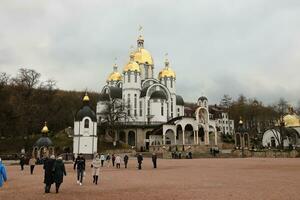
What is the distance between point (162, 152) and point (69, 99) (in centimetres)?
4405

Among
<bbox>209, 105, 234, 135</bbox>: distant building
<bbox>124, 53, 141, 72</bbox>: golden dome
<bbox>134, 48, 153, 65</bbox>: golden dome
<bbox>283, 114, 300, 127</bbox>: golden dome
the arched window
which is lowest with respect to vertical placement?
the arched window

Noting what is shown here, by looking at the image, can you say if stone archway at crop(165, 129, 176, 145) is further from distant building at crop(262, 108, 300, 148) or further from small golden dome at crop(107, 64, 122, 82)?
small golden dome at crop(107, 64, 122, 82)

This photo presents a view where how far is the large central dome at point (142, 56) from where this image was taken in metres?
79.7

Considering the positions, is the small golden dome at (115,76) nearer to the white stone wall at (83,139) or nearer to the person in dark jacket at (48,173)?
the white stone wall at (83,139)

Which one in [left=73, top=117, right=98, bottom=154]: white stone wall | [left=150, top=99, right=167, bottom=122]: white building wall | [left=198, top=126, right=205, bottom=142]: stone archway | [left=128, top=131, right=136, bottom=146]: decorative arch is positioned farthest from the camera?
[left=150, top=99, right=167, bottom=122]: white building wall

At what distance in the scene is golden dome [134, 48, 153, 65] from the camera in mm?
79625

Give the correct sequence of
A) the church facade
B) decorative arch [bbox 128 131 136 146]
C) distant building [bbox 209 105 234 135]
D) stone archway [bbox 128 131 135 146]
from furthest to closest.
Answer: distant building [bbox 209 105 234 135] < stone archway [bbox 128 131 135 146] < decorative arch [bbox 128 131 136 146] < the church facade

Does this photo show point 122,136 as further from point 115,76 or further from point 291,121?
point 291,121

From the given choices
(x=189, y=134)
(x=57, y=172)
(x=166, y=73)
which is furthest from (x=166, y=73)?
(x=57, y=172)

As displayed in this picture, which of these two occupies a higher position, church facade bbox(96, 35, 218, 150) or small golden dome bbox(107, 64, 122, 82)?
small golden dome bbox(107, 64, 122, 82)

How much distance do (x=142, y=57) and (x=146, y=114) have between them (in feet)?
50.2

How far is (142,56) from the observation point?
80.5m

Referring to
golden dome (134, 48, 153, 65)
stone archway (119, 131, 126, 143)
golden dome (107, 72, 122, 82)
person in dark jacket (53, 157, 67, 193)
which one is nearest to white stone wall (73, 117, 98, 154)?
stone archway (119, 131, 126, 143)

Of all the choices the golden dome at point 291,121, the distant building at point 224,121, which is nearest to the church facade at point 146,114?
the golden dome at point 291,121
